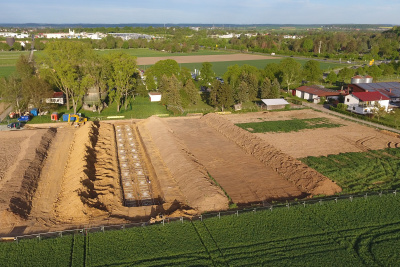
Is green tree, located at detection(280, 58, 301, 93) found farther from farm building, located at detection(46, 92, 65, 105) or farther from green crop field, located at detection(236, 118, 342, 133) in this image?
farm building, located at detection(46, 92, 65, 105)

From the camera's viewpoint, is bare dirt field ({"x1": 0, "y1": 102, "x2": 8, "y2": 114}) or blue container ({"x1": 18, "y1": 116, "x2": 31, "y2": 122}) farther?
bare dirt field ({"x1": 0, "y1": 102, "x2": 8, "y2": 114})

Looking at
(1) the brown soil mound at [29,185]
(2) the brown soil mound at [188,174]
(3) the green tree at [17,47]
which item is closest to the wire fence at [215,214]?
(2) the brown soil mound at [188,174]

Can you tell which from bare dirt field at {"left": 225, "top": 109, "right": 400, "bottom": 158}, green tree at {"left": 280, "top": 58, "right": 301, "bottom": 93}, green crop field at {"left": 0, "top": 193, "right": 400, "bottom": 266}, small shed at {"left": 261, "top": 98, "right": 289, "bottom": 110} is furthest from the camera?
green tree at {"left": 280, "top": 58, "right": 301, "bottom": 93}

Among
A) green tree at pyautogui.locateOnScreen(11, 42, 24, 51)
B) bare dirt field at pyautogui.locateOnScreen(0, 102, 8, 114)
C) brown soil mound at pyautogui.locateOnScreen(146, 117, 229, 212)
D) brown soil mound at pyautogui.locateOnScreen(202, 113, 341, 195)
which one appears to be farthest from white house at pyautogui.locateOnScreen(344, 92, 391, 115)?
green tree at pyautogui.locateOnScreen(11, 42, 24, 51)

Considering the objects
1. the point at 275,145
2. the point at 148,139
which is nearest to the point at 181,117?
the point at 148,139

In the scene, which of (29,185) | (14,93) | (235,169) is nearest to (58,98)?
(14,93)

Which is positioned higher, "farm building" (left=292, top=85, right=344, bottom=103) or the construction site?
"farm building" (left=292, top=85, right=344, bottom=103)

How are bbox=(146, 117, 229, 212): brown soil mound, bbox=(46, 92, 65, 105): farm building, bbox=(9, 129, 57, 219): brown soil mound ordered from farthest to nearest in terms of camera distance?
1. bbox=(46, 92, 65, 105): farm building
2. bbox=(146, 117, 229, 212): brown soil mound
3. bbox=(9, 129, 57, 219): brown soil mound

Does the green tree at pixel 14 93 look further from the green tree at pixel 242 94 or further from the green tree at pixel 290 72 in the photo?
the green tree at pixel 290 72
